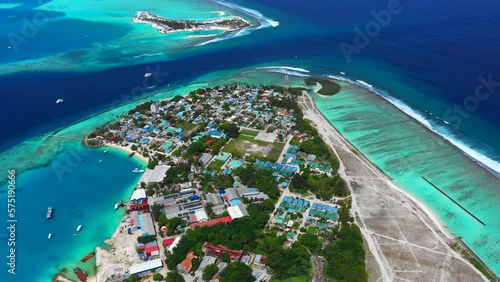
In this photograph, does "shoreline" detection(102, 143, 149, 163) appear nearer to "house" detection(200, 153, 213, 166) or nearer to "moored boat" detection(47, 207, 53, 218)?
"house" detection(200, 153, 213, 166)

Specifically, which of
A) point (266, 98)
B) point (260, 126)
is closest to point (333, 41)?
point (266, 98)

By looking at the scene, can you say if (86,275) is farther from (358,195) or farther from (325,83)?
(325,83)

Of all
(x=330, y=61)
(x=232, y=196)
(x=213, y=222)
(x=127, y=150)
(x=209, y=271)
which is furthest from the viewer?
(x=330, y=61)

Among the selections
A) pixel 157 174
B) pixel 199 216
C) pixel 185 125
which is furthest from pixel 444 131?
pixel 157 174

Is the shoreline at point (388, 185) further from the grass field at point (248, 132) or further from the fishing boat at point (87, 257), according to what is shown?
the fishing boat at point (87, 257)

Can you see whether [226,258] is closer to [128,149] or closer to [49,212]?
[49,212]

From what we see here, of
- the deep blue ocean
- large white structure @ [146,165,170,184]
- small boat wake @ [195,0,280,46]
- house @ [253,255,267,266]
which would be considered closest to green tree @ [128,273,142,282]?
house @ [253,255,267,266]

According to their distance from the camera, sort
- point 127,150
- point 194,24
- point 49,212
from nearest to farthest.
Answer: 1. point 49,212
2. point 127,150
3. point 194,24
